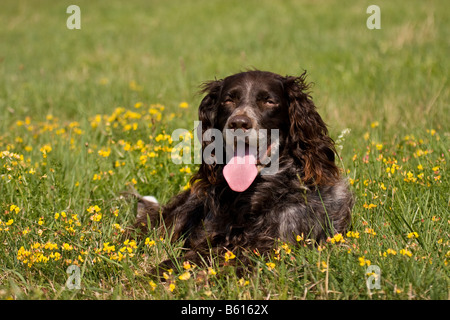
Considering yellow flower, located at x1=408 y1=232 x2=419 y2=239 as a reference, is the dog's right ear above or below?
above

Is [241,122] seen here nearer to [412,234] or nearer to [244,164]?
[244,164]

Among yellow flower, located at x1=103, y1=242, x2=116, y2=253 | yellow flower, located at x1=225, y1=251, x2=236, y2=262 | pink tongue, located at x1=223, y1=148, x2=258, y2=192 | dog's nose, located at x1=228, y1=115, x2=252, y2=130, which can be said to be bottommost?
yellow flower, located at x1=225, y1=251, x2=236, y2=262

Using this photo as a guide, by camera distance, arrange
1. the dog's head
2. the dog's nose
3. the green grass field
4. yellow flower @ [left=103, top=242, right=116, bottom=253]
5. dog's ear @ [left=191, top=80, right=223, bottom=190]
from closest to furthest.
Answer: the green grass field → yellow flower @ [left=103, top=242, right=116, bottom=253] → the dog's nose → the dog's head → dog's ear @ [left=191, top=80, right=223, bottom=190]

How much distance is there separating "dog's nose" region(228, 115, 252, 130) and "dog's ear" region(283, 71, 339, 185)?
46cm

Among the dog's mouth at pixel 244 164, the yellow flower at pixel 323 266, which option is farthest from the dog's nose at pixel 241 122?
the yellow flower at pixel 323 266

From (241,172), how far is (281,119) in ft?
1.61

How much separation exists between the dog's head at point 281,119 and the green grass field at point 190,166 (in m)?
0.49

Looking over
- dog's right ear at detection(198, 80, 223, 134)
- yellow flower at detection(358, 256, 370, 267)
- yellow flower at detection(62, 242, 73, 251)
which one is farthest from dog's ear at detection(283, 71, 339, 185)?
yellow flower at detection(62, 242, 73, 251)

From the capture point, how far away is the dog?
3.70m

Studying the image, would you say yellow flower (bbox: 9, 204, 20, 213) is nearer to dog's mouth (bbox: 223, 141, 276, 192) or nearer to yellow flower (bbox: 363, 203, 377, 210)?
dog's mouth (bbox: 223, 141, 276, 192)

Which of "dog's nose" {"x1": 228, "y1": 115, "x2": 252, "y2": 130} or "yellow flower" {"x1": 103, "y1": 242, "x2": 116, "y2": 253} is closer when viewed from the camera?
"yellow flower" {"x1": 103, "y1": 242, "x2": 116, "y2": 253}
